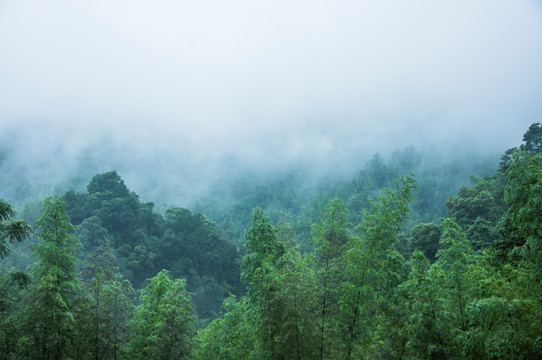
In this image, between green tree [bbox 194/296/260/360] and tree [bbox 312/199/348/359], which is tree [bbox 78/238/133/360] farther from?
tree [bbox 312/199/348/359]

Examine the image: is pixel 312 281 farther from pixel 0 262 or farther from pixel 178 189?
pixel 178 189

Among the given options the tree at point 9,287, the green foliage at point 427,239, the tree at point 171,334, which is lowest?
the tree at point 171,334

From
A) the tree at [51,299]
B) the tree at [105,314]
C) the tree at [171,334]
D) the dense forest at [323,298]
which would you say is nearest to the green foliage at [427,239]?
the dense forest at [323,298]

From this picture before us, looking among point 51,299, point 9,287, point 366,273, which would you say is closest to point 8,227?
point 51,299

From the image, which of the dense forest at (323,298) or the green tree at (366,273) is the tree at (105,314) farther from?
the green tree at (366,273)

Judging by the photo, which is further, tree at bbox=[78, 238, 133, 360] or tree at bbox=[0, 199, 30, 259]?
tree at bbox=[78, 238, 133, 360]

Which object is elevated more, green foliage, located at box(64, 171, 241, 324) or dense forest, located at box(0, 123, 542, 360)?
green foliage, located at box(64, 171, 241, 324)

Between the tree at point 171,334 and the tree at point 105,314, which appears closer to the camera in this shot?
the tree at point 171,334

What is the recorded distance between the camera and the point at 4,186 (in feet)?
313

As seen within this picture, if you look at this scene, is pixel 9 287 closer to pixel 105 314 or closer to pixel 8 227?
pixel 8 227

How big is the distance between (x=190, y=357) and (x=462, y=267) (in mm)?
10640

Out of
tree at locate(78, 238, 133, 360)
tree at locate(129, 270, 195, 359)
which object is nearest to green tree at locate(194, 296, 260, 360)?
tree at locate(129, 270, 195, 359)

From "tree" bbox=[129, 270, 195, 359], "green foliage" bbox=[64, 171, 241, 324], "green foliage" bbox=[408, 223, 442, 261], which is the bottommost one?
"tree" bbox=[129, 270, 195, 359]

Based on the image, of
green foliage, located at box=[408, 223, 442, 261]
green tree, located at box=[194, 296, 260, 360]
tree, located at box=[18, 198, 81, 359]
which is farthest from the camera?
green foliage, located at box=[408, 223, 442, 261]
